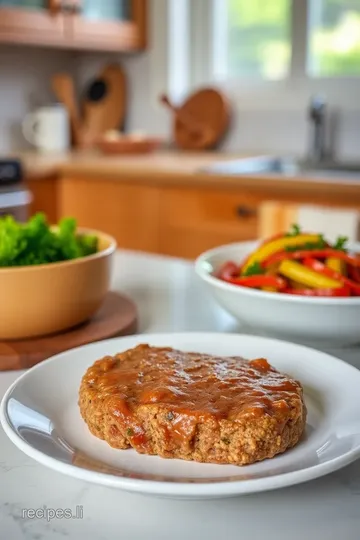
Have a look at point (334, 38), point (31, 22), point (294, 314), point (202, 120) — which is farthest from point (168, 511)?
point (202, 120)

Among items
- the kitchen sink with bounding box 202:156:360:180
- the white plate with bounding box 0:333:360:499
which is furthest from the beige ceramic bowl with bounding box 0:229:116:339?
the kitchen sink with bounding box 202:156:360:180

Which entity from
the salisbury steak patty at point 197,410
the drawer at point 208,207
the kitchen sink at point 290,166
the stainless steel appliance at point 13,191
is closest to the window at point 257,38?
the kitchen sink at point 290,166

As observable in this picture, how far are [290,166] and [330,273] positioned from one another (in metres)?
2.12

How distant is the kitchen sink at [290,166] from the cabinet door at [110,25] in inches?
33.5

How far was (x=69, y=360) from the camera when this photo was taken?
0.74 metres

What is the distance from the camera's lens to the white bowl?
0.83 meters

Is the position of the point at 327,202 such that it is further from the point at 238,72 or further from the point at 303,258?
the point at 303,258

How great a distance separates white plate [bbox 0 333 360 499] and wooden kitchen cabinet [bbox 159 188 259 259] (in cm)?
169

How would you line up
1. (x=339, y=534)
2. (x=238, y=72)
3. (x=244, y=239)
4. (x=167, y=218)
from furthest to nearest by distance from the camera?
(x=238, y=72) < (x=167, y=218) < (x=244, y=239) < (x=339, y=534)

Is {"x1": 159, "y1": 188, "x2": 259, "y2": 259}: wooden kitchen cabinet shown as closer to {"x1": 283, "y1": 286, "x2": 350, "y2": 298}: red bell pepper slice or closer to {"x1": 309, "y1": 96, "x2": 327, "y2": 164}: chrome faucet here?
{"x1": 309, "y1": 96, "x2": 327, "y2": 164}: chrome faucet

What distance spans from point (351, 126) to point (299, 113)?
24 cm

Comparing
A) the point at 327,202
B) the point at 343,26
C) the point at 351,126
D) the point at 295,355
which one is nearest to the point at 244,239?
the point at 327,202

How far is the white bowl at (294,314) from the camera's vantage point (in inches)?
32.6

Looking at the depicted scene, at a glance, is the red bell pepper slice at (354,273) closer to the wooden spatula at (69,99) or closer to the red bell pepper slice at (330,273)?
the red bell pepper slice at (330,273)
